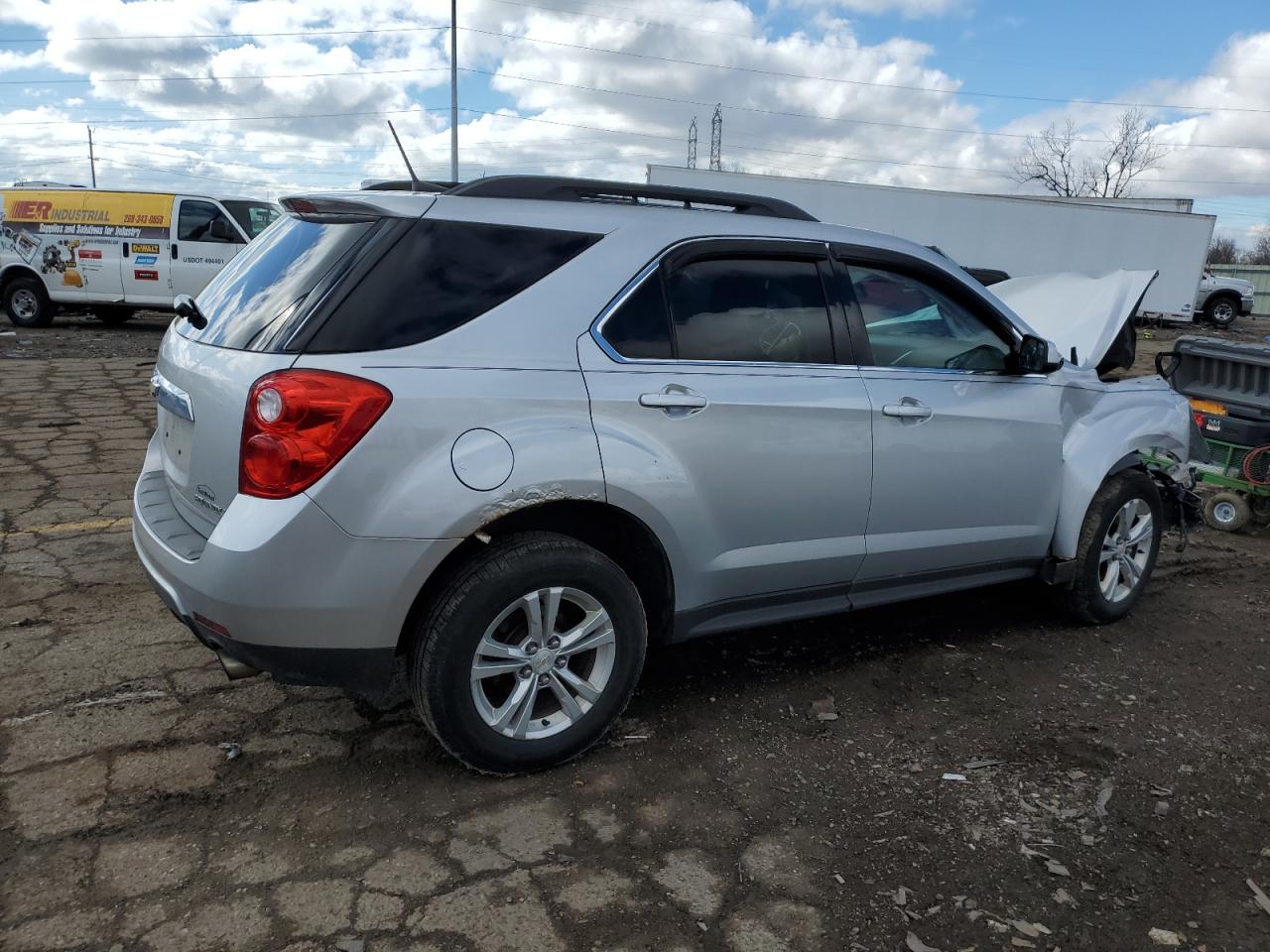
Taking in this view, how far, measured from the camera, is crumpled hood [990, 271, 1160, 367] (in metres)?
4.79

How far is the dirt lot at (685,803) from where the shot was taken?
93.6 inches

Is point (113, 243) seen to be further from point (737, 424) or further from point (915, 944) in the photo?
point (915, 944)

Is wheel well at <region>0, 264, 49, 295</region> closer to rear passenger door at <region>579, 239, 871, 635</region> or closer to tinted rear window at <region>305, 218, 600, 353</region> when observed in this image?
tinted rear window at <region>305, 218, 600, 353</region>

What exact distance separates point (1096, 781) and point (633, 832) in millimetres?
1531

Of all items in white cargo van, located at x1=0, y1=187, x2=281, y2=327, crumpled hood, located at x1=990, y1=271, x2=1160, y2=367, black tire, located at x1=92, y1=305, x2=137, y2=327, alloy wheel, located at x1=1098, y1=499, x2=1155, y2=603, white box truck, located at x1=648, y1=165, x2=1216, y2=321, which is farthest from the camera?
white box truck, located at x1=648, y1=165, x2=1216, y2=321

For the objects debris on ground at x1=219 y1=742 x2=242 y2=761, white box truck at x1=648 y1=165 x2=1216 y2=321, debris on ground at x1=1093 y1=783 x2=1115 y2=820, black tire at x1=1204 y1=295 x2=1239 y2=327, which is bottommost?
debris on ground at x1=1093 y1=783 x2=1115 y2=820

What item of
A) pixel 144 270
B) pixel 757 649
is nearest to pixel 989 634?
pixel 757 649

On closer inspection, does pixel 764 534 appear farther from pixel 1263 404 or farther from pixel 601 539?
pixel 1263 404

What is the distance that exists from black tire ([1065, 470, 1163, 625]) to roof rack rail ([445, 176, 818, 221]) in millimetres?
1859

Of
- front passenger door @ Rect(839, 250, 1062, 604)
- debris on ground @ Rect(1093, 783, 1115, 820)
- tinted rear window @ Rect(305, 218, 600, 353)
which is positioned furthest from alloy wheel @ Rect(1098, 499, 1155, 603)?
tinted rear window @ Rect(305, 218, 600, 353)

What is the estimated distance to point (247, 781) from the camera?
2898mm

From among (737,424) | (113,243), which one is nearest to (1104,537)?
(737,424)

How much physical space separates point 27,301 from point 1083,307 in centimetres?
1546

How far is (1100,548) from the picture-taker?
4.31 m
